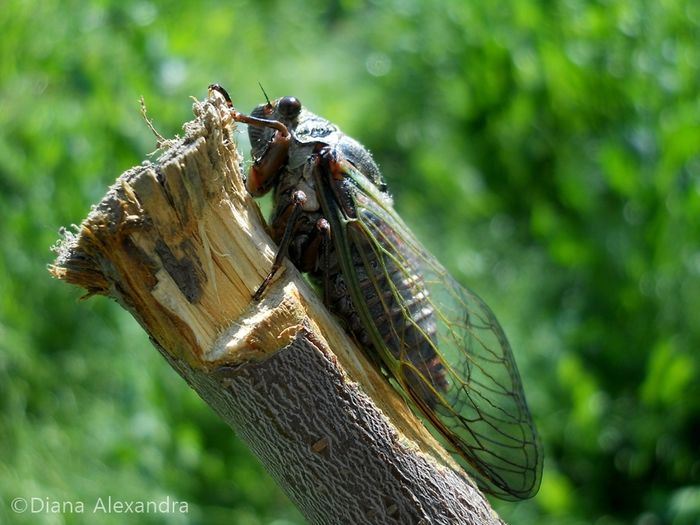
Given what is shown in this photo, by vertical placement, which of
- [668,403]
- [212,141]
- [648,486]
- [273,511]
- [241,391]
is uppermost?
[212,141]

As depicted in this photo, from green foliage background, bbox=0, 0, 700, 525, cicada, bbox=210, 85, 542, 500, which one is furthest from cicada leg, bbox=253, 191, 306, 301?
green foliage background, bbox=0, 0, 700, 525

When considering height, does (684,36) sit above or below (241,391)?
above

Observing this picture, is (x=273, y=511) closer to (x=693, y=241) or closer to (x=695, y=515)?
(x=695, y=515)

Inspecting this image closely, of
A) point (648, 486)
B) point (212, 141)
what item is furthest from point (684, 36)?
point (212, 141)

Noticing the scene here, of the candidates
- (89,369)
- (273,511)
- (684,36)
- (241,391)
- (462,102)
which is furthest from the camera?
(462,102)

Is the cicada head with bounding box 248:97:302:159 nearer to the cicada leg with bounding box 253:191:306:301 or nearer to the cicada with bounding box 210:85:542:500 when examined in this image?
the cicada with bounding box 210:85:542:500

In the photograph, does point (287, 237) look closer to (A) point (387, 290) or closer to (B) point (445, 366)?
(A) point (387, 290)

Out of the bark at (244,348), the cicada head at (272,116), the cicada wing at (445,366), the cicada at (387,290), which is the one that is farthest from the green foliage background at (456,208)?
the bark at (244,348)
